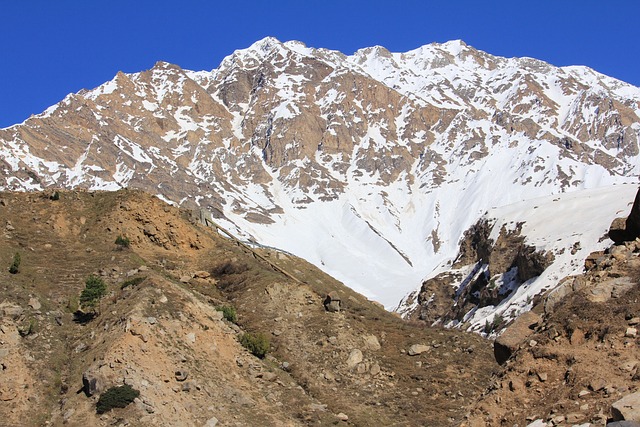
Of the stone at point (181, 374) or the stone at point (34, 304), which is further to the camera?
the stone at point (34, 304)

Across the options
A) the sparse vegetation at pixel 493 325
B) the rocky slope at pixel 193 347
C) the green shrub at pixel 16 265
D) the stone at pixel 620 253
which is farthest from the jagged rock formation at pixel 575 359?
the sparse vegetation at pixel 493 325

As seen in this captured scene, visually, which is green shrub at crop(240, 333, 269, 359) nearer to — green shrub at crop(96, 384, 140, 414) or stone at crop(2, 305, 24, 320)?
green shrub at crop(96, 384, 140, 414)

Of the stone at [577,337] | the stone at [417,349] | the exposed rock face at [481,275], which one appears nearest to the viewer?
the stone at [577,337]

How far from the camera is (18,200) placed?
34.8 m

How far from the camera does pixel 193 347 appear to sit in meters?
24.0

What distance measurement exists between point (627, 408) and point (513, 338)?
14.4 ft

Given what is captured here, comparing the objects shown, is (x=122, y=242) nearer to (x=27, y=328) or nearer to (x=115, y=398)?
(x=27, y=328)

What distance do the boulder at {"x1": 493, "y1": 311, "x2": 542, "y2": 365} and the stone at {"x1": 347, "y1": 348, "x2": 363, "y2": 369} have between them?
11990 millimetres

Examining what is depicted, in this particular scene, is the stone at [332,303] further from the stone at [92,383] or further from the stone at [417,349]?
the stone at [92,383]

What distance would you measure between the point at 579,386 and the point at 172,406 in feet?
43.1

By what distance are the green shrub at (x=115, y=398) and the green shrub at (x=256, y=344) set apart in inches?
211

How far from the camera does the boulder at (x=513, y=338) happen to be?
45.5 feet

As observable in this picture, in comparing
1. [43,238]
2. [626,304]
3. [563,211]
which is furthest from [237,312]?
[563,211]

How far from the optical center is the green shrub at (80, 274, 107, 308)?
26188 mm
